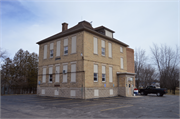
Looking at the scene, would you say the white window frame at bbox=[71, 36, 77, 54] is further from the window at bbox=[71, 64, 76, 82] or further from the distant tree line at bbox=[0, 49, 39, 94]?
the distant tree line at bbox=[0, 49, 39, 94]

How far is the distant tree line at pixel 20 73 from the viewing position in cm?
3462

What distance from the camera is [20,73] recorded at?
37781 millimetres

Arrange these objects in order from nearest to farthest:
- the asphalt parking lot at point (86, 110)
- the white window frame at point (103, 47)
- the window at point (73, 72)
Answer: the asphalt parking lot at point (86, 110)
the window at point (73, 72)
the white window frame at point (103, 47)

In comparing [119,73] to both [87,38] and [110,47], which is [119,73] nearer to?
[110,47]

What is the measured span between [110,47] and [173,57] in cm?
2884

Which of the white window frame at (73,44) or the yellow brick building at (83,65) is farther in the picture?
the white window frame at (73,44)

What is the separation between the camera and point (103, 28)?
2619 cm

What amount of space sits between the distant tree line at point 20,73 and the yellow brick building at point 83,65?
12061mm

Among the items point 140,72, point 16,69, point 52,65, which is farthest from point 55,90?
point 140,72

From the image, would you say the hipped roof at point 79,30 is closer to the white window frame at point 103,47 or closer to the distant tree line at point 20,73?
the white window frame at point 103,47

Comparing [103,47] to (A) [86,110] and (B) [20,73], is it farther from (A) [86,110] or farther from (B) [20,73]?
(B) [20,73]

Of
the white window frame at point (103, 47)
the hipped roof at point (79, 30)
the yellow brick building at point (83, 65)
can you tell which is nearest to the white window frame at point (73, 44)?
the yellow brick building at point (83, 65)

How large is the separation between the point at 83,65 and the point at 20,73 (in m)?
24.3

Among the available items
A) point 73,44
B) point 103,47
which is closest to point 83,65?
point 73,44
